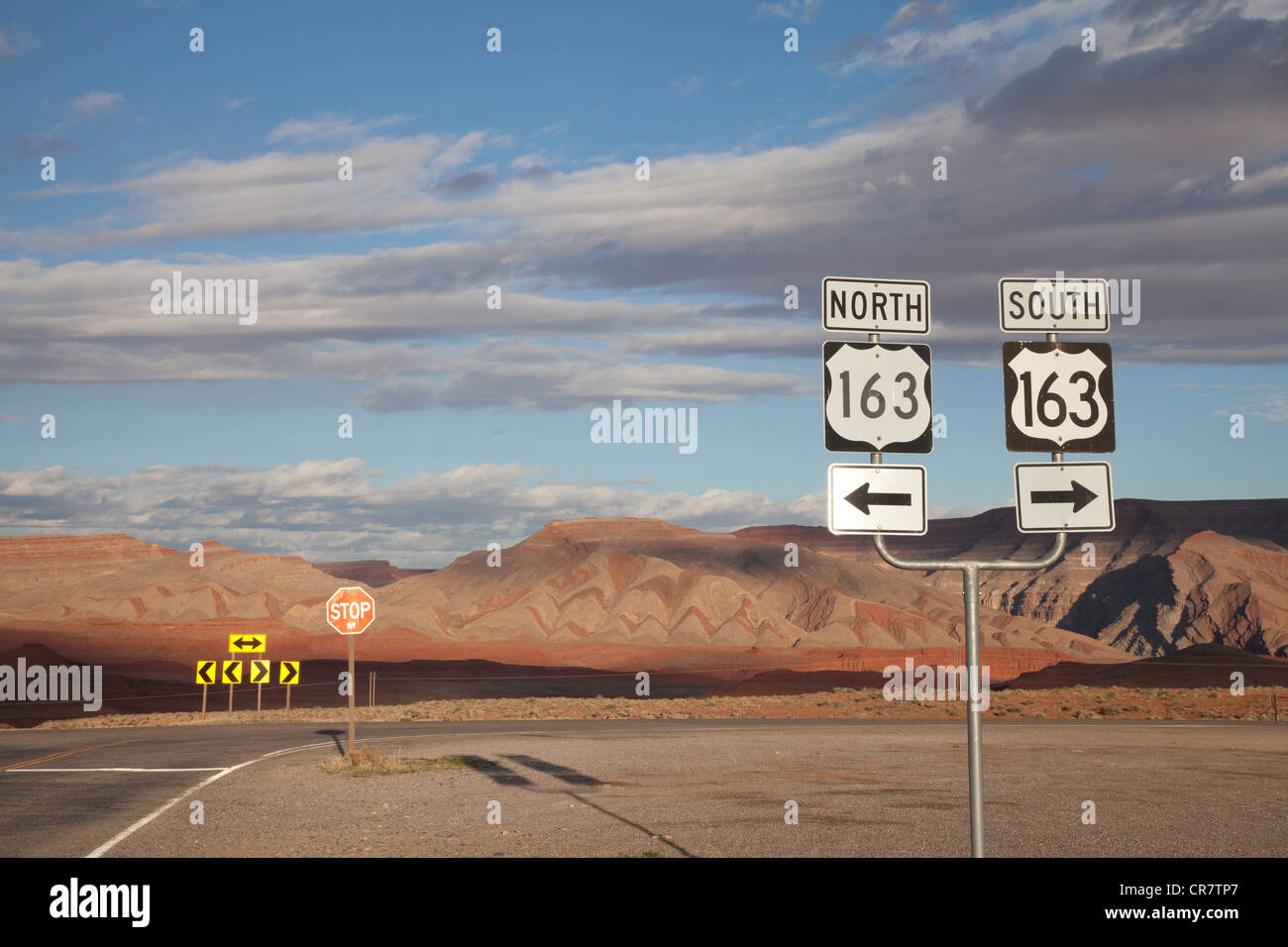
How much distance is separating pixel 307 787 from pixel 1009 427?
623 inches

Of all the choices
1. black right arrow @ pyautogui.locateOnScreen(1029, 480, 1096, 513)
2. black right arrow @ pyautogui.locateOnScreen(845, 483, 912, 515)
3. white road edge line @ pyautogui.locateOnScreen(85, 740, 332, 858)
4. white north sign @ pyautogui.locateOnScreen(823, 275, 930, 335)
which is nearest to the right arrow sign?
black right arrow @ pyautogui.locateOnScreen(1029, 480, 1096, 513)

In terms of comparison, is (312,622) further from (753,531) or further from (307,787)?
(307,787)

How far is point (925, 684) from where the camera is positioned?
72500 mm

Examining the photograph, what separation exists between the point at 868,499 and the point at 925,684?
6943 cm

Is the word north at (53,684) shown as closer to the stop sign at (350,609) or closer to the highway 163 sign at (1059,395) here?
the stop sign at (350,609)

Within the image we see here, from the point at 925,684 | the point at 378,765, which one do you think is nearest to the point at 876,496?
the point at 378,765

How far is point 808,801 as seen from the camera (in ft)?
57.1

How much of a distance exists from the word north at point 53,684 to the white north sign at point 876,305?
62.7 meters

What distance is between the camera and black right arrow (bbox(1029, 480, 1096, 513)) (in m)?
6.61

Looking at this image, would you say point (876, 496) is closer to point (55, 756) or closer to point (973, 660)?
point (973, 660)
